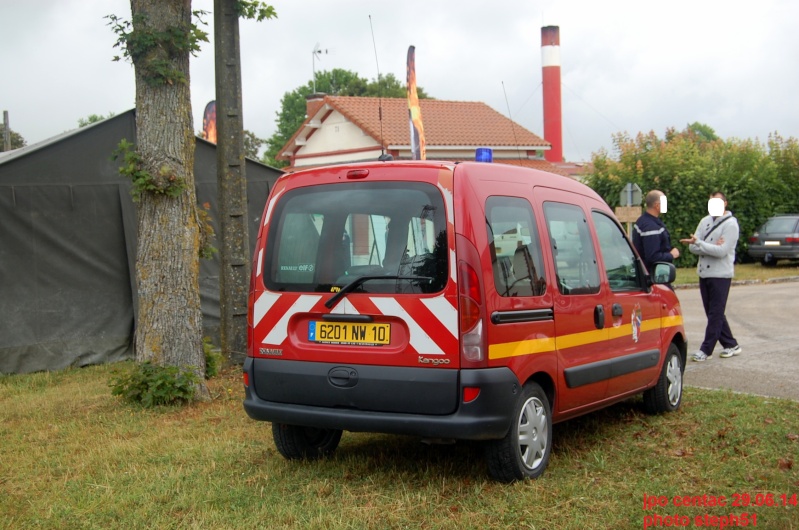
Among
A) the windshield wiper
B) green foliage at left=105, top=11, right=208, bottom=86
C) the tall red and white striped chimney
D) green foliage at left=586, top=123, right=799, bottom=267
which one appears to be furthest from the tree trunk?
the tall red and white striped chimney

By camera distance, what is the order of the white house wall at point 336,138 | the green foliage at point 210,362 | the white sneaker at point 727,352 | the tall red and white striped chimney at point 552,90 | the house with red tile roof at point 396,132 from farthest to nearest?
the tall red and white striped chimney at point 552,90, the white house wall at point 336,138, the house with red tile roof at point 396,132, the white sneaker at point 727,352, the green foliage at point 210,362

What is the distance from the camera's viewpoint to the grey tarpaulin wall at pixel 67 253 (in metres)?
10.8

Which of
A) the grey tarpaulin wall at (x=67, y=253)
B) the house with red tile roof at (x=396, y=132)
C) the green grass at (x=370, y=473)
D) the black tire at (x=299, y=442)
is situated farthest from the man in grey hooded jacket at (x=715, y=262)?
the house with red tile roof at (x=396, y=132)

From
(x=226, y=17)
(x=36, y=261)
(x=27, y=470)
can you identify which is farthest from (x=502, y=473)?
(x=36, y=261)

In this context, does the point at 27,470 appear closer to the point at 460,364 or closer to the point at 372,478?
the point at 372,478

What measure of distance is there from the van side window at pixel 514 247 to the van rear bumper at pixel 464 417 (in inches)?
Answer: 20.9

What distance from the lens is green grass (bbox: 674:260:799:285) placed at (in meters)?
24.6

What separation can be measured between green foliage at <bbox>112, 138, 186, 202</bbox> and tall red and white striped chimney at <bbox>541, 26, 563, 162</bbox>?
148 ft

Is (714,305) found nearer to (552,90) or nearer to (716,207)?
(716,207)

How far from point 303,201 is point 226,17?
16.3ft

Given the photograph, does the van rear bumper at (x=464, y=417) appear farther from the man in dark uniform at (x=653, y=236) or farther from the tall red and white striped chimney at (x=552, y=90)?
the tall red and white striped chimney at (x=552, y=90)

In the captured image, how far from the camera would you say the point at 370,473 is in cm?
585

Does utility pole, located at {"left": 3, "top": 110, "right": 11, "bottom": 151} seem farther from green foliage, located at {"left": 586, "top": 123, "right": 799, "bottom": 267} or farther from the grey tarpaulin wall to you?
the grey tarpaulin wall

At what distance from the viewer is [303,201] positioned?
5820 millimetres
